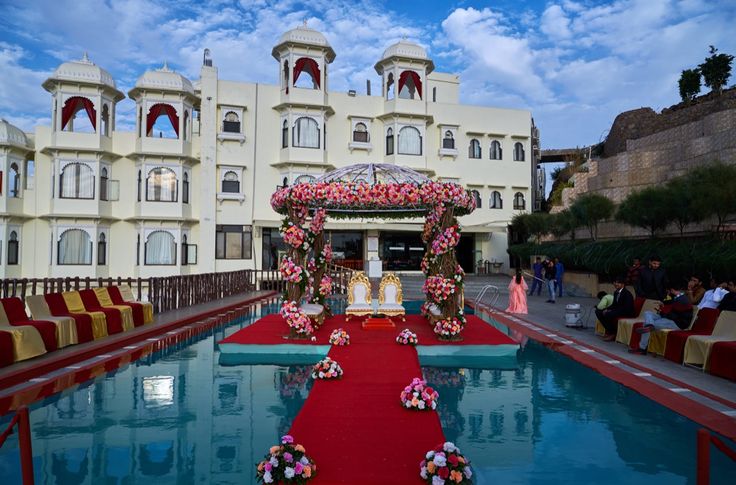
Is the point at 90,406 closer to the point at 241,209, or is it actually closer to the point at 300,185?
the point at 300,185

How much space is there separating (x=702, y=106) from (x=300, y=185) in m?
27.3

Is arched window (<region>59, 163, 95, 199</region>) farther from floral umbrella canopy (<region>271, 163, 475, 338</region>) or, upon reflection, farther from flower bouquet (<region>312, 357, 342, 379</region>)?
flower bouquet (<region>312, 357, 342, 379</region>)

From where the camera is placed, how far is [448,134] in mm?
29391

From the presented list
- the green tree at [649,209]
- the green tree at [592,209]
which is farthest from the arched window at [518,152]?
the green tree at [649,209]

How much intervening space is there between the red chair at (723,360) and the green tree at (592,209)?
15.3m

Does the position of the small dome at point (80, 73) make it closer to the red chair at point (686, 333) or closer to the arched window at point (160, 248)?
the arched window at point (160, 248)

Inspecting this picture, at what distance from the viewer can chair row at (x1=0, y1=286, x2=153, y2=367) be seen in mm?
8000

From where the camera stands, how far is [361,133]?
92.7 ft

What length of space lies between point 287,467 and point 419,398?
2.21 meters

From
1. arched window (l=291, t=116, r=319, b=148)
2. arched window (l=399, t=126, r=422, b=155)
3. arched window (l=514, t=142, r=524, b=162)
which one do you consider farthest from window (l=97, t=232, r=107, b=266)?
arched window (l=514, t=142, r=524, b=162)

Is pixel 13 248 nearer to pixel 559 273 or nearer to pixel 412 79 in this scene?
pixel 412 79

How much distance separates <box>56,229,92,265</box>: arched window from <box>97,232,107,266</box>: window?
0.35 metres

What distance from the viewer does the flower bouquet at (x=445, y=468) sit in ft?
12.1

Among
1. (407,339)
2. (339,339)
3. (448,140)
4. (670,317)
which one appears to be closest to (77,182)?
(448,140)
